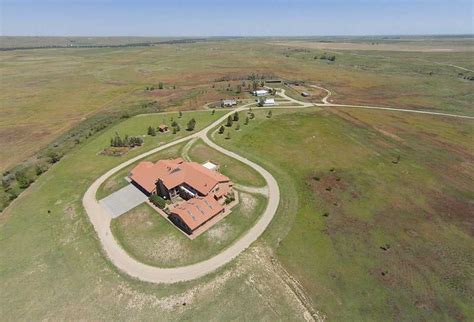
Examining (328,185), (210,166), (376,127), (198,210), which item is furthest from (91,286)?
(376,127)

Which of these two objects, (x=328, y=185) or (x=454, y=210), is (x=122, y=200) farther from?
(x=454, y=210)

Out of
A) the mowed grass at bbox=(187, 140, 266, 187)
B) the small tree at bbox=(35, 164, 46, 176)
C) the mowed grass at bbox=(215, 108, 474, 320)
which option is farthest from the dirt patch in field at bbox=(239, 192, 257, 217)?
the small tree at bbox=(35, 164, 46, 176)

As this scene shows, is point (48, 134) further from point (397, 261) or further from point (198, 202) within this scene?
point (397, 261)

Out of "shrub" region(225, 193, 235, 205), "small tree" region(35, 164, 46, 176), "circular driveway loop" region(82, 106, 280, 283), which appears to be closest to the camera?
"circular driveway loop" region(82, 106, 280, 283)

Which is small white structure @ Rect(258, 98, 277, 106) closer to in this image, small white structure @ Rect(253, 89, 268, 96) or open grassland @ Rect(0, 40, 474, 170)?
small white structure @ Rect(253, 89, 268, 96)

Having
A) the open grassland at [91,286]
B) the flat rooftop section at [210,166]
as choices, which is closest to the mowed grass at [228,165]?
the flat rooftop section at [210,166]

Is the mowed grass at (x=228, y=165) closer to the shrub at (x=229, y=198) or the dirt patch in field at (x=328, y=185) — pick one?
the shrub at (x=229, y=198)
